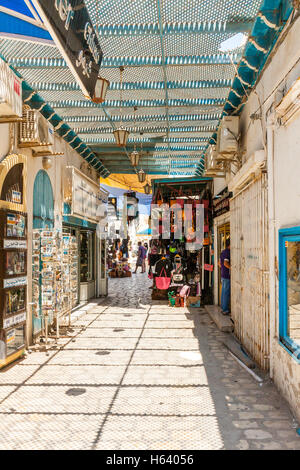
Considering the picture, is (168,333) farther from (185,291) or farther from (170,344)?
(185,291)

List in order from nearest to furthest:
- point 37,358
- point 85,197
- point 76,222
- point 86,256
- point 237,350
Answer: point 37,358, point 237,350, point 76,222, point 85,197, point 86,256

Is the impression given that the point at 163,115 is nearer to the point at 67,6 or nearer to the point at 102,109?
the point at 102,109

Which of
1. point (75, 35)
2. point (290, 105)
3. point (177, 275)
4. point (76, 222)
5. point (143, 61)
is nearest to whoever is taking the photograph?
point (75, 35)

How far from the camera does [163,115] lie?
9.59 metres

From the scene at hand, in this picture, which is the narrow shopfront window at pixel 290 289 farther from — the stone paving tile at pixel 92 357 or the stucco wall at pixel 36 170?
the stucco wall at pixel 36 170

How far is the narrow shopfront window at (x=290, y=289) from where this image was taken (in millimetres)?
4270

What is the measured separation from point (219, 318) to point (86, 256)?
5.38m

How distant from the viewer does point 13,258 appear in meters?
5.96

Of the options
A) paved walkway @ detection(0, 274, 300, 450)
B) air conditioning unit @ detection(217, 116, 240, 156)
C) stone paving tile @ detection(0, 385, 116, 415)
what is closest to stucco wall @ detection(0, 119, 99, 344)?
paved walkway @ detection(0, 274, 300, 450)

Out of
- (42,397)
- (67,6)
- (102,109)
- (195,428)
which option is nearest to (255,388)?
(195,428)

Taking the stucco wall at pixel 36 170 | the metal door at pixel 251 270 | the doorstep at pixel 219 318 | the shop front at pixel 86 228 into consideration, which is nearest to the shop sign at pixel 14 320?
the stucco wall at pixel 36 170

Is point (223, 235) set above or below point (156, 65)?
below

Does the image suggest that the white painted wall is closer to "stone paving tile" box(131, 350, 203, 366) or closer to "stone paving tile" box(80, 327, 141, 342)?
"stone paving tile" box(131, 350, 203, 366)

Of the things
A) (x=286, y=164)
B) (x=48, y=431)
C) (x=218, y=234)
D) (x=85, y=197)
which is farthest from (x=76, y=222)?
(x=48, y=431)
